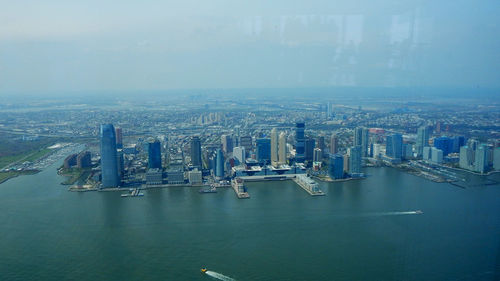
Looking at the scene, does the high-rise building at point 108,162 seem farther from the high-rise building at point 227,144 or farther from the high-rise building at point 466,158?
the high-rise building at point 466,158

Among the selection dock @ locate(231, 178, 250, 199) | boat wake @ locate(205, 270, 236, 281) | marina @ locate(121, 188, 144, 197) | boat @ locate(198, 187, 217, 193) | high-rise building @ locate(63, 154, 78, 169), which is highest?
high-rise building @ locate(63, 154, 78, 169)

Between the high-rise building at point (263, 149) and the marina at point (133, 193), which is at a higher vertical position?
the high-rise building at point (263, 149)

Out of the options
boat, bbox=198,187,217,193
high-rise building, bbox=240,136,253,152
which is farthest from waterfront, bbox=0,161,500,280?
high-rise building, bbox=240,136,253,152

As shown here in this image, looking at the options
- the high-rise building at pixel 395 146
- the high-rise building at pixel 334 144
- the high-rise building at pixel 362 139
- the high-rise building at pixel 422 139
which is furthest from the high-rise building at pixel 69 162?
the high-rise building at pixel 422 139

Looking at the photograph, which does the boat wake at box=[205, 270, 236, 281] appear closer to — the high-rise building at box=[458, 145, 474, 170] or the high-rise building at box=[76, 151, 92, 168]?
the high-rise building at box=[76, 151, 92, 168]

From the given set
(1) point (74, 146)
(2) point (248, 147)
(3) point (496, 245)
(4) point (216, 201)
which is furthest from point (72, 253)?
(1) point (74, 146)

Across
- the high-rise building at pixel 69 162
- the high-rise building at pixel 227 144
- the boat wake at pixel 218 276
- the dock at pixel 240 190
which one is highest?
the high-rise building at pixel 227 144

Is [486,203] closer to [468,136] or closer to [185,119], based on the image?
[468,136]
